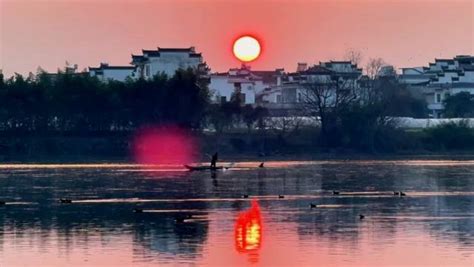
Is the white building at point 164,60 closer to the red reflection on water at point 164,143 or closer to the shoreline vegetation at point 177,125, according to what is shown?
the shoreline vegetation at point 177,125

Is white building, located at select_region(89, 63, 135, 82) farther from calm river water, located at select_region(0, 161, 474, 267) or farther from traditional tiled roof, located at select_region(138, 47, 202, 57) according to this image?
calm river water, located at select_region(0, 161, 474, 267)

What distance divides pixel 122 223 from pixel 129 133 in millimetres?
33796

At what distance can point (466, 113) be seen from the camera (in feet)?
252

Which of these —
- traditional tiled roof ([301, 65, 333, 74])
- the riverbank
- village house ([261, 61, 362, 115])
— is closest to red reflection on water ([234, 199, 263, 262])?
the riverbank

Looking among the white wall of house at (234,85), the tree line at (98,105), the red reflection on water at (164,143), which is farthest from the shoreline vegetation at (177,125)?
the white wall of house at (234,85)

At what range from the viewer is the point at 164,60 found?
266 ft

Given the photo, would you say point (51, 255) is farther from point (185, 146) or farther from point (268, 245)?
point (185, 146)

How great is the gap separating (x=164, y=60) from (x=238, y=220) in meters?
52.3

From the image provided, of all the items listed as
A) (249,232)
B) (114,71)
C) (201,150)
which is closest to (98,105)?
(201,150)

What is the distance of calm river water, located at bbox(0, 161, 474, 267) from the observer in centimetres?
2342

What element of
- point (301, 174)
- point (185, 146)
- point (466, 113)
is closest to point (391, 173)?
point (301, 174)

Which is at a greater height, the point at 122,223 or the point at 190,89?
the point at 190,89

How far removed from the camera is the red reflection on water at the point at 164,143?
201 feet

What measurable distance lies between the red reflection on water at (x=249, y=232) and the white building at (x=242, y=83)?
174 feet
